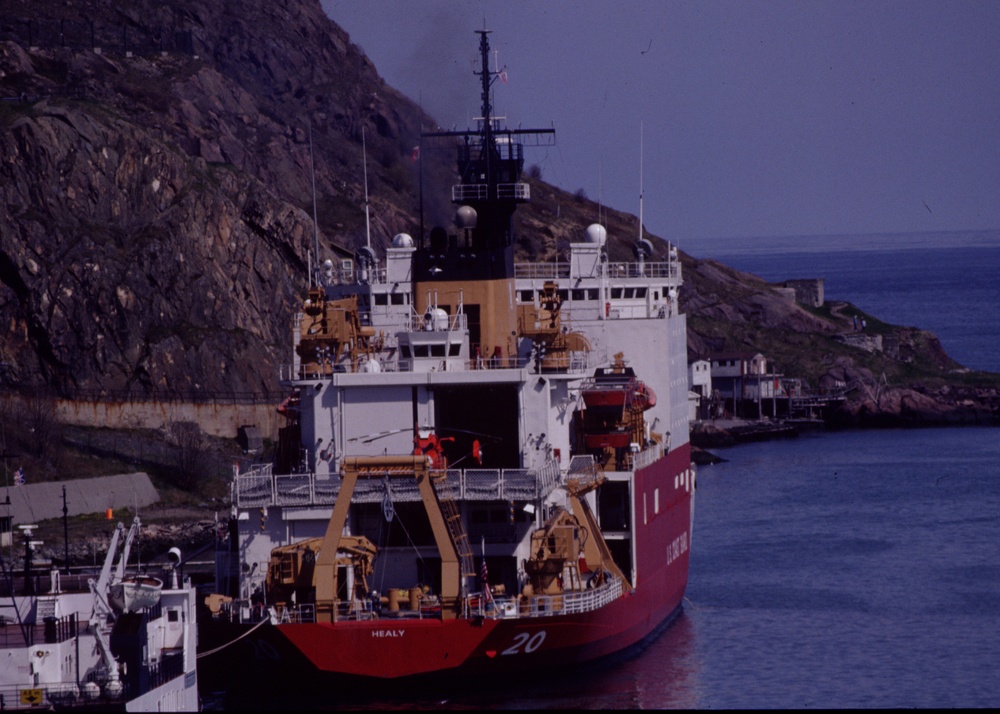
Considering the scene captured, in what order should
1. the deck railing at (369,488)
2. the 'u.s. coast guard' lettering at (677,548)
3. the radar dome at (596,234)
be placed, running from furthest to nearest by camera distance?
1. the radar dome at (596,234)
2. the 'u.s. coast guard' lettering at (677,548)
3. the deck railing at (369,488)

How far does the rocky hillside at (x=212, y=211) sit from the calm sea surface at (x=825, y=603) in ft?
49.7

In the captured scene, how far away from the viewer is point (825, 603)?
51312 millimetres

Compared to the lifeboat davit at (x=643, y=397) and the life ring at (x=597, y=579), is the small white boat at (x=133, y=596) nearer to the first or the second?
the life ring at (x=597, y=579)

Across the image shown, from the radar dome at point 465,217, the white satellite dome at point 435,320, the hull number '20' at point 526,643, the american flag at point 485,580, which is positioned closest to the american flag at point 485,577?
the american flag at point 485,580

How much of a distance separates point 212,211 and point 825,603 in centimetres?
4221

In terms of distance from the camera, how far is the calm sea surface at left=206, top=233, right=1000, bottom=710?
40.5 metres

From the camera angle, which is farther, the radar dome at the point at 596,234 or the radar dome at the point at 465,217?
the radar dome at the point at 596,234

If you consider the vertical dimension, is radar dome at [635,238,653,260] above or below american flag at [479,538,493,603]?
above

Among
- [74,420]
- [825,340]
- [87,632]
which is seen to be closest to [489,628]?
[87,632]

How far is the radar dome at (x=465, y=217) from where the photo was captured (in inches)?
1820

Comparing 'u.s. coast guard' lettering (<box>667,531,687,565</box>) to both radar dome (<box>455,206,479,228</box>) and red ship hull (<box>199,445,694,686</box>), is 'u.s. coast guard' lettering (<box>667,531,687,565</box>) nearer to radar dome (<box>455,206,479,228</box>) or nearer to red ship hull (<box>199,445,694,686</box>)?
red ship hull (<box>199,445,694,686</box>)

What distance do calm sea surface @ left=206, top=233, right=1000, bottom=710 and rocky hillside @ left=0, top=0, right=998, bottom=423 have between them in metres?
15.1

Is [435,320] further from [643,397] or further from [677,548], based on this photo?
[677,548]

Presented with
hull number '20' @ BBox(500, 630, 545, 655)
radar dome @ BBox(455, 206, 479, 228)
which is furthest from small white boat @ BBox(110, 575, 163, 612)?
radar dome @ BBox(455, 206, 479, 228)
